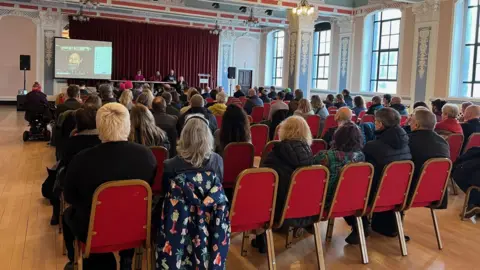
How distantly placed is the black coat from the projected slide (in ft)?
53.9

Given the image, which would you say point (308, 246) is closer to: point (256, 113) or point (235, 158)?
point (235, 158)

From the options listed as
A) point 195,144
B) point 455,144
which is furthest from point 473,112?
point 195,144

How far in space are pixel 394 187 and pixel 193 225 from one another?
5.98 ft

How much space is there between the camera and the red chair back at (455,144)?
5348 millimetres

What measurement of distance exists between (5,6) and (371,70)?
13810mm

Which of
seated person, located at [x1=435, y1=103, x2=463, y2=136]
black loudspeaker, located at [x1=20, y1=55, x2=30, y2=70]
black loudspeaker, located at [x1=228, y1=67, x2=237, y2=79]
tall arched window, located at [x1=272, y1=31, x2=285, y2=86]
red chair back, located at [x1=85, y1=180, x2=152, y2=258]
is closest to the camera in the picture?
red chair back, located at [x1=85, y1=180, x2=152, y2=258]

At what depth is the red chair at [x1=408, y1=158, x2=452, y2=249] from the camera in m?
3.59

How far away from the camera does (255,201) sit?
2924mm

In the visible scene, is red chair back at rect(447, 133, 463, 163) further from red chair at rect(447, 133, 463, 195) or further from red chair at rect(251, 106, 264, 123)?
red chair at rect(251, 106, 264, 123)

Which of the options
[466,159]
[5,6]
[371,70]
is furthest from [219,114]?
[5,6]

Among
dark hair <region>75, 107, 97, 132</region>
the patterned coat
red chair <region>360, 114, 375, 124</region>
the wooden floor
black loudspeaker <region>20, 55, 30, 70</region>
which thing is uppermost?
black loudspeaker <region>20, 55, 30, 70</region>

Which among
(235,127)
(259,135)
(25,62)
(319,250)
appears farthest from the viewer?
(25,62)

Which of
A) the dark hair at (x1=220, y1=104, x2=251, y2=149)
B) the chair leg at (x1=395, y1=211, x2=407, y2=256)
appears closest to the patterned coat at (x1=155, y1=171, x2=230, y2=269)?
the dark hair at (x1=220, y1=104, x2=251, y2=149)

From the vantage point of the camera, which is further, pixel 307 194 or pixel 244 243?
pixel 244 243
